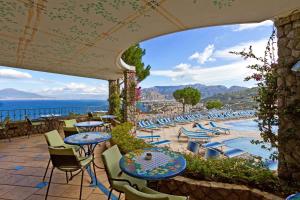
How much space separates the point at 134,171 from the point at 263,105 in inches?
77.9

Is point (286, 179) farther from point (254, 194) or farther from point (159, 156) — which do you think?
point (159, 156)

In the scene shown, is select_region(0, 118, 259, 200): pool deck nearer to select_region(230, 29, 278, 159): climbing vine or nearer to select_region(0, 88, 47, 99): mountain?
select_region(230, 29, 278, 159): climbing vine

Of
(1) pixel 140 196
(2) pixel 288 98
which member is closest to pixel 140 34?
(2) pixel 288 98

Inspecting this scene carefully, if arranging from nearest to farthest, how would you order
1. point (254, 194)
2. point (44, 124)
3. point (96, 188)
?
point (254, 194) < point (96, 188) < point (44, 124)

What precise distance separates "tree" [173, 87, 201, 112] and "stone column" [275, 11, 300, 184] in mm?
18291

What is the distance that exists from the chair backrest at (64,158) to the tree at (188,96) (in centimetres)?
1882

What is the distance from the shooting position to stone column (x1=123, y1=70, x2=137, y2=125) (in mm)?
7911

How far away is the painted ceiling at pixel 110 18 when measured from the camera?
2.29m

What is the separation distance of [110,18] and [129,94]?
5.35m

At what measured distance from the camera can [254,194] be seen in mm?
2234

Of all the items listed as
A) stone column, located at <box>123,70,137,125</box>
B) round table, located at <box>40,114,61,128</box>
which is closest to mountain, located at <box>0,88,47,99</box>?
round table, located at <box>40,114,61,128</box>

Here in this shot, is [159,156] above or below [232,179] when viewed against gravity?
above

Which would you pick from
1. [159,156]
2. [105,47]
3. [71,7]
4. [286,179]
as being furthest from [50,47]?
[286,179]

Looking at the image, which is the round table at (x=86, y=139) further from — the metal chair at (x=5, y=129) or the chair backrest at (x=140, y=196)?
the metal chair at (x=5, y=129)
